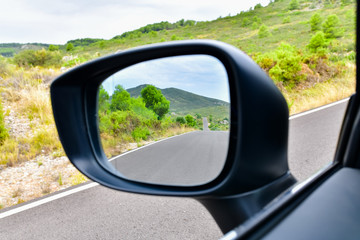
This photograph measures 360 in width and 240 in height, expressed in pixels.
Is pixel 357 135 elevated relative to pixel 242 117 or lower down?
lower down

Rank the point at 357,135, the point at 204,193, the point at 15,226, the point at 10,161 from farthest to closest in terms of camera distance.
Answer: the point at 10,161 → the point at 15,226 → the point at 357,135 → the point at 204,193

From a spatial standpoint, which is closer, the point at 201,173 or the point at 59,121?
the point at 201,173

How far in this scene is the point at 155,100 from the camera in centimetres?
123

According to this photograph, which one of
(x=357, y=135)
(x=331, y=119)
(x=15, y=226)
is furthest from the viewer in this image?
(x=15, y=226)

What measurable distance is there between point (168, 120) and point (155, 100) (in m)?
0.11

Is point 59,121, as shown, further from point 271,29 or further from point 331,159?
point 271,29

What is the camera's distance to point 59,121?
1.40m

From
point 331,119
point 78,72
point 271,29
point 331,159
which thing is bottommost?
point 331,159

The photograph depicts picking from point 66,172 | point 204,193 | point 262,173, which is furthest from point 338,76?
point 66,172

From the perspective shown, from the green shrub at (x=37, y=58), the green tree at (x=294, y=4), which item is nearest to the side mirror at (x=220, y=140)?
the green tree at (x=294, y=4)

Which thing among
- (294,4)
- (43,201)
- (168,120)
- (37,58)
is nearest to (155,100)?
(168,120)

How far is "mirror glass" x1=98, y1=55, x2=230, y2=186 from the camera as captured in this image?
1.01 m

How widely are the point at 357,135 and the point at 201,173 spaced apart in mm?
606

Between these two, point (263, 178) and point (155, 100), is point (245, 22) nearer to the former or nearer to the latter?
point (155, 100)
